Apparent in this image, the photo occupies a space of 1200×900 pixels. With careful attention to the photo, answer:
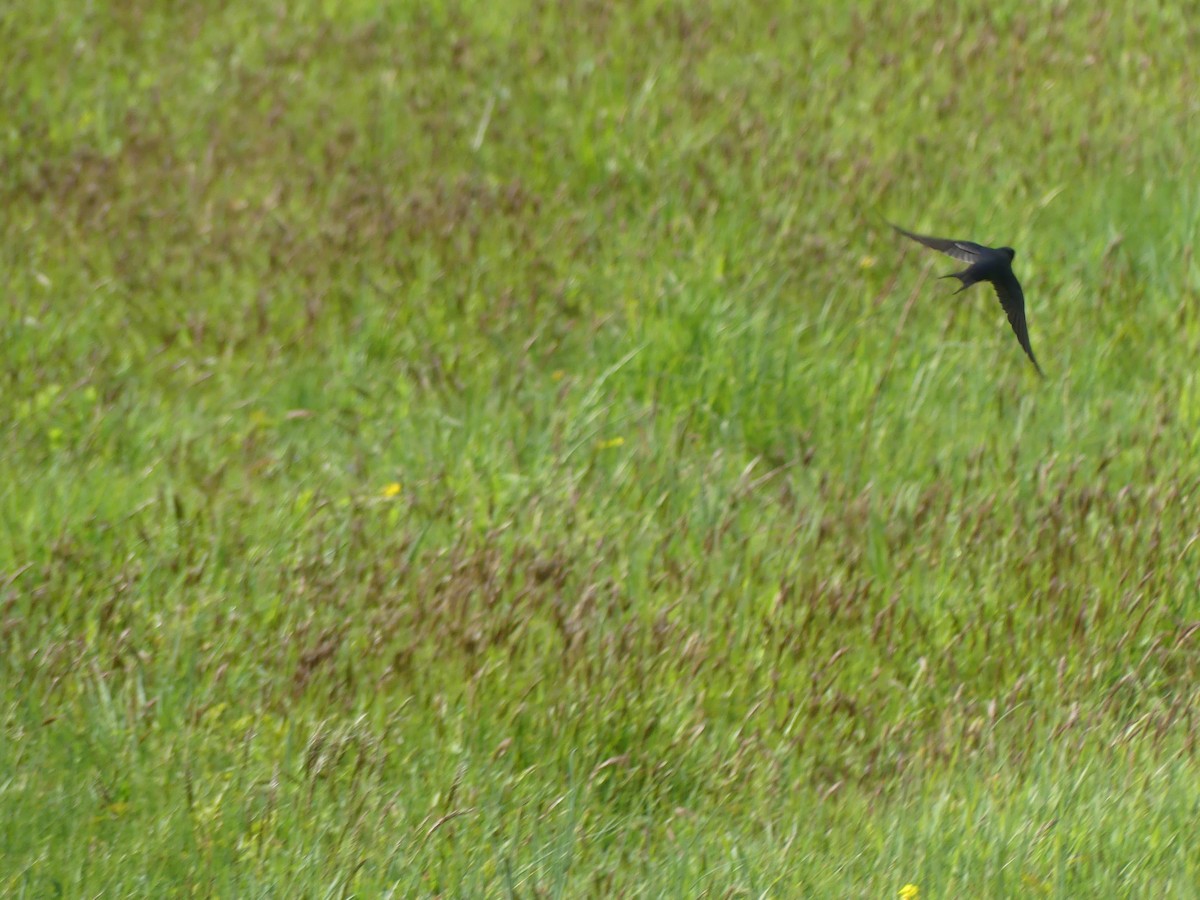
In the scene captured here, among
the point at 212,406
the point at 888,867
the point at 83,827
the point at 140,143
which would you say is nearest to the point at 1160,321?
the point at 888,867

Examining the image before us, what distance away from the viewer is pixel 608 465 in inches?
163

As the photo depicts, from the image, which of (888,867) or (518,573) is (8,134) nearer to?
(518,573)

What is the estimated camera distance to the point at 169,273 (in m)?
5.31

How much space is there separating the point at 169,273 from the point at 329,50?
7.11 ft

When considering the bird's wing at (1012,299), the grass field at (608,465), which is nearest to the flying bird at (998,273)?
the bird's wing at (1012,299)

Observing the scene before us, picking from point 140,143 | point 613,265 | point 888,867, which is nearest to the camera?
point 888,867

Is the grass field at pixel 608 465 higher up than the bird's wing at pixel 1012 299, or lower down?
lower down

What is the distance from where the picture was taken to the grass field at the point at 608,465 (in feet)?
9.31

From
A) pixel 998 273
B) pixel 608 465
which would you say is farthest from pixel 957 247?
pixel 608 465

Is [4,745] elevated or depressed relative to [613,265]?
depressed

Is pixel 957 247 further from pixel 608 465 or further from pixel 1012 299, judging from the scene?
pixel 608 465

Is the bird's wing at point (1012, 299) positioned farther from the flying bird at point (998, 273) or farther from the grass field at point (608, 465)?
the grass field at point (608, 465)

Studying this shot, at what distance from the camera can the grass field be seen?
9.31 feet

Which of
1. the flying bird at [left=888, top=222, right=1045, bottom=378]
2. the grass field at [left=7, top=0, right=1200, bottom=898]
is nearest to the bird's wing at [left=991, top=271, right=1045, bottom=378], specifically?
the flying bird at [left=888, top=222, right=1045, bottom=378]
